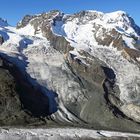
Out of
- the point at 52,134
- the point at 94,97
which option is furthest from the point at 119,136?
the point at 94,97

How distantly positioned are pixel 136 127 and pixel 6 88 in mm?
47544

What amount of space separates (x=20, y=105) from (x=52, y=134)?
29.8 meters

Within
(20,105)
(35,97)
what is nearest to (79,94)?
(35,97)

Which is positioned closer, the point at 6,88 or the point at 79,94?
the point at 6,88

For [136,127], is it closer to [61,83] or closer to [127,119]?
[127,119]

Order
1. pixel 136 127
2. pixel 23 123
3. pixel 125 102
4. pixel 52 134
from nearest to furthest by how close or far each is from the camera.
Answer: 1. pixel 52 134
2. pixel 23 123
3. pixel 136 127
4. pixel 125 102

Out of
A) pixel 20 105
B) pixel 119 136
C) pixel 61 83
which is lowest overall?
pixel 119 136

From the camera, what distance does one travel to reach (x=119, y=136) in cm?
14375

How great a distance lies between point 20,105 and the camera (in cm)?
16525

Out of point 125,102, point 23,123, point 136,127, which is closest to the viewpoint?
point 23,123

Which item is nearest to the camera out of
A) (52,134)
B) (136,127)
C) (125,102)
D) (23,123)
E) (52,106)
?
(52,134)

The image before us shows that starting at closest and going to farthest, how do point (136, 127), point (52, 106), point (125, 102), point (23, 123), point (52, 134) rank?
point (52, 134) < point (23, 123) < point (136, 127) < point (52, 106) < point (125, 102)

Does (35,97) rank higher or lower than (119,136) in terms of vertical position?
higher

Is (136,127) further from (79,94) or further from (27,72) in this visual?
(27,72)
